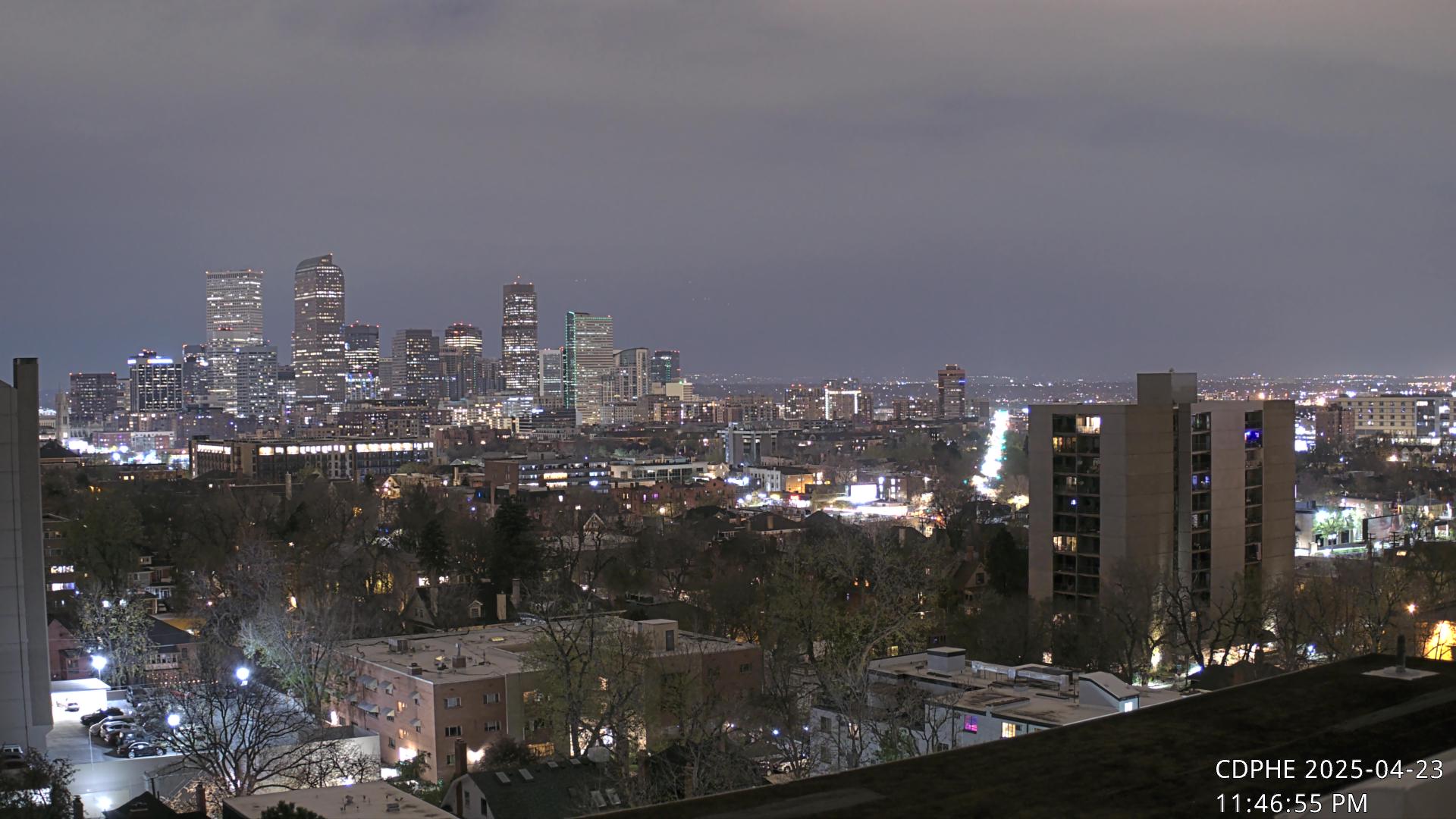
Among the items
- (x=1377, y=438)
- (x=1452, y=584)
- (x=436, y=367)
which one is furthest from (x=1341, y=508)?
(x=436, y=367)

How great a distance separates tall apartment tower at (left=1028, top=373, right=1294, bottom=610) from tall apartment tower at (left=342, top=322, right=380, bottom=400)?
161 m

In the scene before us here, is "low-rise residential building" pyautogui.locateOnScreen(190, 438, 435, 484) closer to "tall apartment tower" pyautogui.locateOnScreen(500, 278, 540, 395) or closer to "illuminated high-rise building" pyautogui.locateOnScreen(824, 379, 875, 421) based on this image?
"illuminated high-rise building" pyautogui.locateOnScreen(824, 379, 875, 421)

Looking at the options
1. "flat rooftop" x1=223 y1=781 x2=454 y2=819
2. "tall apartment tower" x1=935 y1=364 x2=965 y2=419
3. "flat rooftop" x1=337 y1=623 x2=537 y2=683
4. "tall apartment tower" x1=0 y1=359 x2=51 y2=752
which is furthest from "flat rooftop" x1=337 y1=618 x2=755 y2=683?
"tall apartment tower" x1=935 y1=364 x2=965 y2=419

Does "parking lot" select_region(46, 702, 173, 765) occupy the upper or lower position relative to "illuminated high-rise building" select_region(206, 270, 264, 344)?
lower

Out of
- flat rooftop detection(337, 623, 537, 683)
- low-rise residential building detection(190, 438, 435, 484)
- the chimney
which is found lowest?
low-rise residential building detection(190, 438, 435, 484)

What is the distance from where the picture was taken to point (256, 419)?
141 m

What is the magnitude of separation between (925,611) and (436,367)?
174877mm

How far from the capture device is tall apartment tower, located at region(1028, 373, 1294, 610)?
20844mm

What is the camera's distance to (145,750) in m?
13.1

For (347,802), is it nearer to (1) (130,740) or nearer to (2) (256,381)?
(1) (130,740)

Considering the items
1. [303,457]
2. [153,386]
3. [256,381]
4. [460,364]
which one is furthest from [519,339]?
[303,457]

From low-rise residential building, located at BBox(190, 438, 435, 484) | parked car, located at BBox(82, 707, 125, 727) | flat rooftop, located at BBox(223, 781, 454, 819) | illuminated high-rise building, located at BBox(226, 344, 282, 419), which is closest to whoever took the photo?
flat rooftop, located at BBox(223, 781, 454, 819)

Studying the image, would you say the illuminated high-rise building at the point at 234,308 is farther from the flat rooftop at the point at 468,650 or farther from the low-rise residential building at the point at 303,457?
the flat rooftop at the point at 468,650

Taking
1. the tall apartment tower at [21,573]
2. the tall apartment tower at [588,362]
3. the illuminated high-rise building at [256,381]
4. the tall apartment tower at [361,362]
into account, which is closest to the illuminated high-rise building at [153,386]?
the illuminated high-rise building at [256,381]
